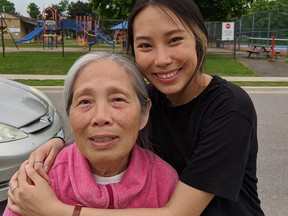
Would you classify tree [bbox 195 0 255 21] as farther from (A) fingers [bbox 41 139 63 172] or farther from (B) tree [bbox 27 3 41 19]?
(B) tree [bbox 27 3 41 19]

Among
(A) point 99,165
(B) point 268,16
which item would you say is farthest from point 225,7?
(A) point 99,165

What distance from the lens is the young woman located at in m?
1.34

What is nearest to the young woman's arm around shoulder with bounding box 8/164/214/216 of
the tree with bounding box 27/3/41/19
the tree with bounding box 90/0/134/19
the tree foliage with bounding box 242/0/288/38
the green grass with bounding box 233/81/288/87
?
the green grass with bounding box 233/81/288/87

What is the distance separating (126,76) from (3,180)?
2.17m

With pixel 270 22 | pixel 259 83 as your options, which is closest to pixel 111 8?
pixel 270 22

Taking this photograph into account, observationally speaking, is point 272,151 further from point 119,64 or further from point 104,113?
point 104,113

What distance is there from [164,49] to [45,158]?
2.16 feet

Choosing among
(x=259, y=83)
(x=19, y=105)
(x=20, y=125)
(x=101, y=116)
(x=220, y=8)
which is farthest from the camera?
(x=220, y=8)

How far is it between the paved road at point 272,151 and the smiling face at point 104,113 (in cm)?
192

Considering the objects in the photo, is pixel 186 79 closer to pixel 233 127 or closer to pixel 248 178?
pixel 233 127

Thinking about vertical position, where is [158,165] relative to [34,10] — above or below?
below

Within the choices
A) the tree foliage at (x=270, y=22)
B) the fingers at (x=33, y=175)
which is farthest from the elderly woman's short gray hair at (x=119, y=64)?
the tree foliage at (x=270, y=22)

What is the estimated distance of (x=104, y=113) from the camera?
4.34ft

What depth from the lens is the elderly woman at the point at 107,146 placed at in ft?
4.42
